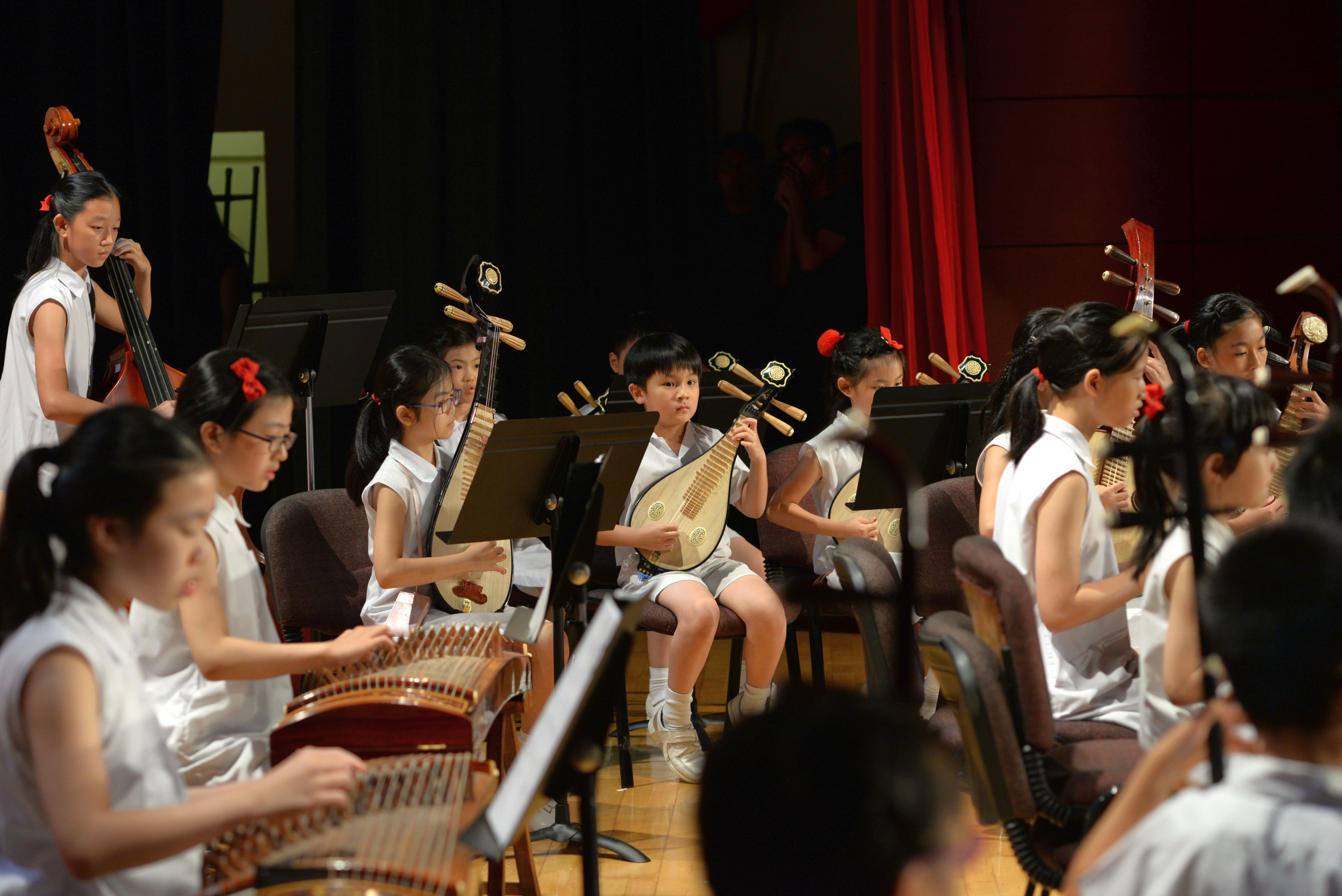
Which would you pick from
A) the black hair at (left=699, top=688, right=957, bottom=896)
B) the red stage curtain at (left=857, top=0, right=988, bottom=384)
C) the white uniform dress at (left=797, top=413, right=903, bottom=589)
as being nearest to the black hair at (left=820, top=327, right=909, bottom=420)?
the white uniform dress at (left=797, top=413, right=903, bottom=589)

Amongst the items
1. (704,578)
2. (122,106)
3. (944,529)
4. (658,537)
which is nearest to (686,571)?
(704,578)

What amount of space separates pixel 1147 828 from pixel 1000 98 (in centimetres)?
420

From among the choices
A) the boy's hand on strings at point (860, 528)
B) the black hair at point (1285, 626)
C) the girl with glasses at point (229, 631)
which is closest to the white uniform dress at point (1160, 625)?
the black hair at point (1285, 626)

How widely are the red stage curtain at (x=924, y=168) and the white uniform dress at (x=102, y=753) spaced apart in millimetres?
3637

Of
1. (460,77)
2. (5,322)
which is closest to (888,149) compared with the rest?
(460,77)

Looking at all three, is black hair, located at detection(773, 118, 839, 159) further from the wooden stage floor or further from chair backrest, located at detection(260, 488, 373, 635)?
chair backrest, located at detection(260, 488, 373, 635)

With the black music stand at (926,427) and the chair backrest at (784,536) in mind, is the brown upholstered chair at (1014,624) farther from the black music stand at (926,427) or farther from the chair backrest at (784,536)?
the chair backrest at (784,536)

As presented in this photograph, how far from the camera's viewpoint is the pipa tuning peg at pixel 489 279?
320 centimetres

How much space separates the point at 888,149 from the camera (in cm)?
483

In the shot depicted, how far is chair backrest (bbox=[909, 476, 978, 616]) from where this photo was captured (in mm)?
2877

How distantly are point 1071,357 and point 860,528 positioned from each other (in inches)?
50.8

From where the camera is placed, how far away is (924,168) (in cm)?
467

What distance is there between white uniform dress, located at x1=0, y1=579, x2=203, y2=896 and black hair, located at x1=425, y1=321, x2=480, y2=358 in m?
2.25

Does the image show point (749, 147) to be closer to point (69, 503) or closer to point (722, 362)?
point (722, 362)
